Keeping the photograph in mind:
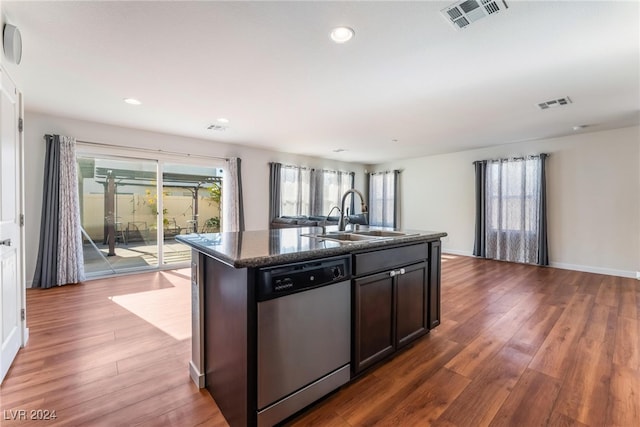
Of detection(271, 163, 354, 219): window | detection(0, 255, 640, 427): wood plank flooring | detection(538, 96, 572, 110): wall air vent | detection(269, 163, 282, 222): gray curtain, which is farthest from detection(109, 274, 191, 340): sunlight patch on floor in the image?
detection(538, 96, 572, 110): wall air vent

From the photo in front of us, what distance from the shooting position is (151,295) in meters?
3.60

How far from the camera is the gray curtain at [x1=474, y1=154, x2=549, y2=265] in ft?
17.5

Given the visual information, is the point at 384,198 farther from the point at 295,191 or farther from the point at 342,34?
the point at 342,34

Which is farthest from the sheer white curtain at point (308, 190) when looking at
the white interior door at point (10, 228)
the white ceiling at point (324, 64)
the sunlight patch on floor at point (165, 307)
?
the white interior door at point (10, 228)

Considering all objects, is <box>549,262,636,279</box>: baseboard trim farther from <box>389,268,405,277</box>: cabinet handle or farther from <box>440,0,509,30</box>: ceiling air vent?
<box>440,0,509,30</box>: ceiling air vent

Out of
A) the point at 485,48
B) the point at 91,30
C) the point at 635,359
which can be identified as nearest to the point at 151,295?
the point at 91,30

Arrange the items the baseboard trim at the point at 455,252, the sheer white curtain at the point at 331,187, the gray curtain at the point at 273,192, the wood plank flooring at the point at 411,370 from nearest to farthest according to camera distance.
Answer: the wood plank flooring at the point at 411,370
the gray curtain at the point at 273,192
the baseboard trim at the point at 455,252
the sheer white curtain at the point at 331,187

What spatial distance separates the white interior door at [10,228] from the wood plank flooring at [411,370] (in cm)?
23

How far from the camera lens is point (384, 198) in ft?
26.5

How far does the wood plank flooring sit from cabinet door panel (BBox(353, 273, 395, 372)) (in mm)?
155

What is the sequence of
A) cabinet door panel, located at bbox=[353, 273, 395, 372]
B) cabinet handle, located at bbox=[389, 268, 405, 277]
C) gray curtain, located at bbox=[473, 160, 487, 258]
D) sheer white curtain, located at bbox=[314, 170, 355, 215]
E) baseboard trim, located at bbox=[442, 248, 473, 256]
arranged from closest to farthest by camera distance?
cabinet door panel, located at bbox=[353, 273, 395, 372] → cabinet handle, located at bbox=[389, 268, 405, 277] → gray curtain, located at bbox=[473, 160, 487, 258] → baseboard trim, located at bbox=[442, 248, 473, 256] → sheer white curtain, located at bbox=[314, 170, 355, 215]

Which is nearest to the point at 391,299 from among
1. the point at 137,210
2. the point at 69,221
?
the point at 69,221

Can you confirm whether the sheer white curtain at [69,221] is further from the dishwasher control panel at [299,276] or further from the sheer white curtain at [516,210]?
the sheer white curtain at [516,210]

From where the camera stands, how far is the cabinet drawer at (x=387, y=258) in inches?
70.4
